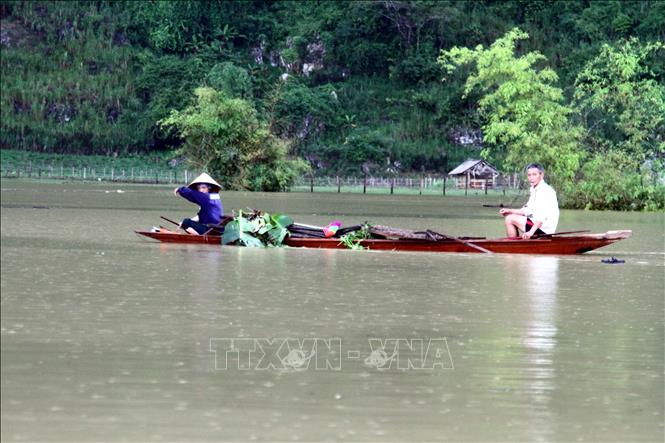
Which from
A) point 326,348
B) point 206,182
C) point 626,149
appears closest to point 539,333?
point 326,348

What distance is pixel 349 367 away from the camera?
401 inches

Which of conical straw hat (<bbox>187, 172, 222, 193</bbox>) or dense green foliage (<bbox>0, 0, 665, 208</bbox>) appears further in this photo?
dense green foliage (<bbox>0, 0, 665, 208</bbox>)

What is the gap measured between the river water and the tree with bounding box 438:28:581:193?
93.2 feet

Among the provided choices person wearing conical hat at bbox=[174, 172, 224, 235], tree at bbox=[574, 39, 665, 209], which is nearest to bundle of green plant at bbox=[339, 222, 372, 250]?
person wearing conical hat at bbox=[174, 172, 224, 235]

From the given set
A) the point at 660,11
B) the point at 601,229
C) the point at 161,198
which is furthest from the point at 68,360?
the point at 660,11

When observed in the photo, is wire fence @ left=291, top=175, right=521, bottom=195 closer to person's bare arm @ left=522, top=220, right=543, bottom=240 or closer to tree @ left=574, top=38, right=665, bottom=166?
tree @ left=574, top=38, right=665, bottom=166

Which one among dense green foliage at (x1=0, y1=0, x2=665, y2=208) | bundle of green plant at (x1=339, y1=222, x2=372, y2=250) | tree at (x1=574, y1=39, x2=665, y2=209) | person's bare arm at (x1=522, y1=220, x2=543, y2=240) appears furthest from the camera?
dense green foliage at (x1=0, y1=0, x2=665, y2=208)

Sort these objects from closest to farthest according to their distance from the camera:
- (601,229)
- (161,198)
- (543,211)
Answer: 1. (543,211)
2. (601,229)
3. (161,198)

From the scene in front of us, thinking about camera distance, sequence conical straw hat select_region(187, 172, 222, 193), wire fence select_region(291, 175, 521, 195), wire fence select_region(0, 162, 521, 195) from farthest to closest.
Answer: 1. wire fence select_region(0, 162, 521, 195)
2. wire fence select_region(291, 175, 521, 195)
3. conical straw hat select_region(187, 172, 222, 193)

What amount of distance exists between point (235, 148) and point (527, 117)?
14.7 meters

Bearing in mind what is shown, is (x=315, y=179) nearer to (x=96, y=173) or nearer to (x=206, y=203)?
(x=96, y=173)

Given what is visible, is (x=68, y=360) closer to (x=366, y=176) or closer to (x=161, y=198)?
(x=161, y=198)

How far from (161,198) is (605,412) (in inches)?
1849

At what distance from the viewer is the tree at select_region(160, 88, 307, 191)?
62.8 m
